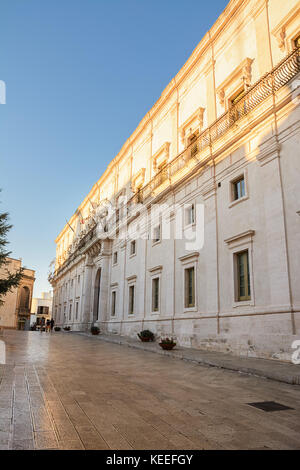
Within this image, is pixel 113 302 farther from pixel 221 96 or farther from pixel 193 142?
pixel 221 96

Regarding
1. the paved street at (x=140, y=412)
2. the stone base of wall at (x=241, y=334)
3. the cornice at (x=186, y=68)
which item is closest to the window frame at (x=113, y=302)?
the stone base of wall at (x=241, y=334)

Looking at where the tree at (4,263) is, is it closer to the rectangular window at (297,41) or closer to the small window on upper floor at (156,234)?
the small window on upper floor at (156,234)

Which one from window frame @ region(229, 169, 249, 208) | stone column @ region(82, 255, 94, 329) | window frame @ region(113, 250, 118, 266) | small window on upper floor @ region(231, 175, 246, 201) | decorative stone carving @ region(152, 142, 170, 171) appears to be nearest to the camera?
window frame @ region(229, 169, 249, 208)

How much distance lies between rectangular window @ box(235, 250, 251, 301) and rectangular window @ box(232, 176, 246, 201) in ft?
7.98

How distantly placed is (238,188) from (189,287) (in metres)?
5.45

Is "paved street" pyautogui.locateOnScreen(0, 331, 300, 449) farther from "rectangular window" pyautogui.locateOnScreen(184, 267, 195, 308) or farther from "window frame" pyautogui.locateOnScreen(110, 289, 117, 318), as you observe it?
"window frame" pyautogui.locateOnScreen(110, 289, 117, 318)

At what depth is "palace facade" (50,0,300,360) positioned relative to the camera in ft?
39.1

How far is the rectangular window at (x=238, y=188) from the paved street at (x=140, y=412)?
26.3 ft

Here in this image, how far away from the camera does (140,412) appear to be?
4863 millimetres

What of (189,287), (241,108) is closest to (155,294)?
(189,287)

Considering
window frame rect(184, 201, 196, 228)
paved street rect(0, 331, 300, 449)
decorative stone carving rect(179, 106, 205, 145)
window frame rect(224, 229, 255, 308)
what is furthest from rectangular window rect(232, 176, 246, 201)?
paved street rect(0, 331, 300, 449)

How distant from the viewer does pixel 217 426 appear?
4301 millimetres

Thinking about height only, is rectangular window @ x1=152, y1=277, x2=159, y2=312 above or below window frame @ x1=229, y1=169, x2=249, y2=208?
below

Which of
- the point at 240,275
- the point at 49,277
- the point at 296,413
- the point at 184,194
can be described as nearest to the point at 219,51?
the point at 184,194
